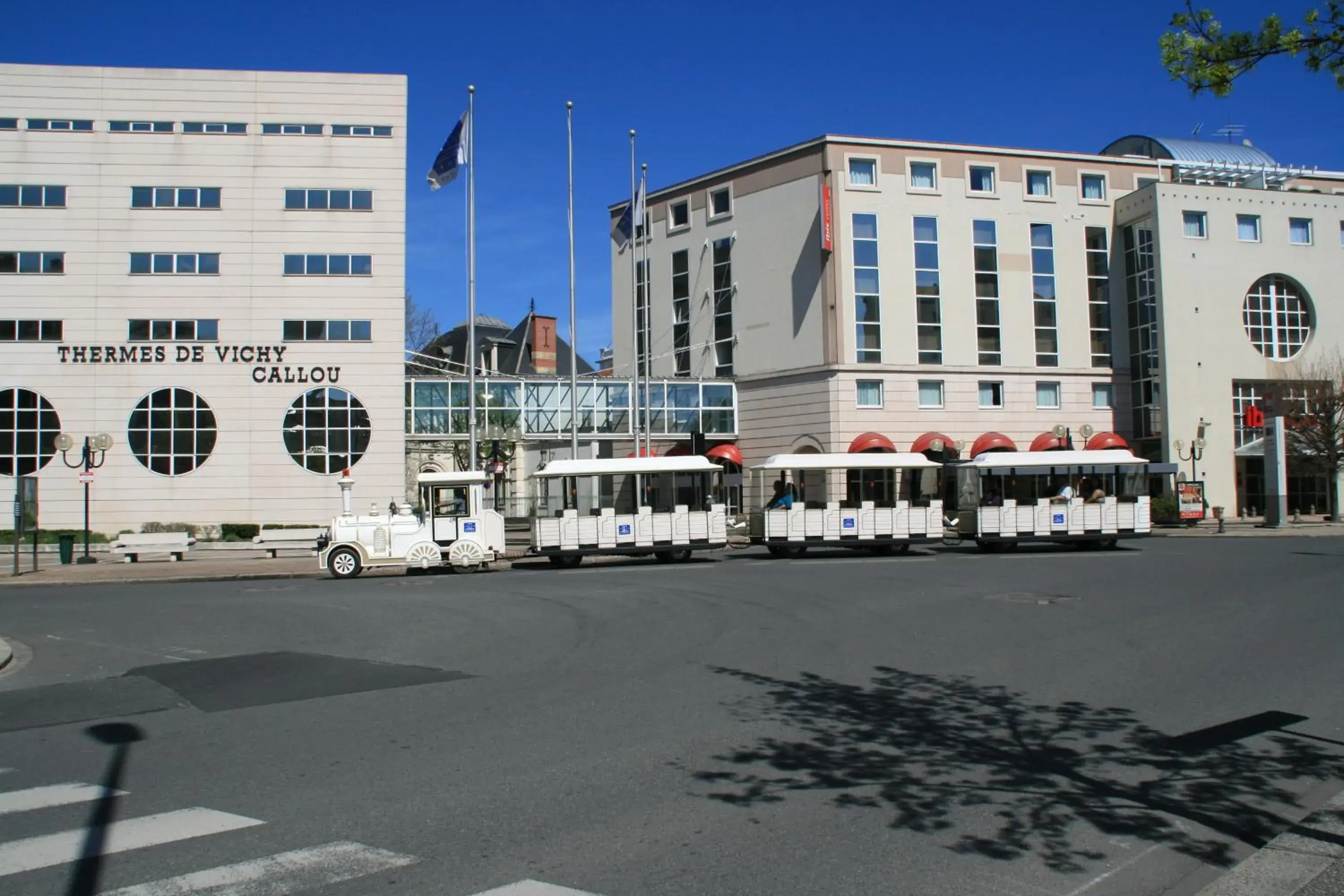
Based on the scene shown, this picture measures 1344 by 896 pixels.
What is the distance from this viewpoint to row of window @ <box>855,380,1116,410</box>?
4550 cm

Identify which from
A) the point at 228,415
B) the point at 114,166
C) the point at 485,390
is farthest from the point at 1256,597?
the point at 114,166

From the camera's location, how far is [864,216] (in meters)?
45.8

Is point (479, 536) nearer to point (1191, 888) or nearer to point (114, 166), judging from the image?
point (1191, 888)

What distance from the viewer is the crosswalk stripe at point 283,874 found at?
15.9 ft

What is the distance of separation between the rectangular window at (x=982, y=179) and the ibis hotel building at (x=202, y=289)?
82.1 ft

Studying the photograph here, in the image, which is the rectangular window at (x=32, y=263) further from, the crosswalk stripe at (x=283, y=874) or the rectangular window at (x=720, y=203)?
the crosswalk stripe at (x=283, y=874)

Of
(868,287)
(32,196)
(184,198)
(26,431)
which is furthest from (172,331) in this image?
(868,287)

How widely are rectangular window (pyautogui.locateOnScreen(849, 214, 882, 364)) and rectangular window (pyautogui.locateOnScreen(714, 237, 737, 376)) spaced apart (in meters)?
6.24

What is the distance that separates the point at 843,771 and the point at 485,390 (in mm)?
39240

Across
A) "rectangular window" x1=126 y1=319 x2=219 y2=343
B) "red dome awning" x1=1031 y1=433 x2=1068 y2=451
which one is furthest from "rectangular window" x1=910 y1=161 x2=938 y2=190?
"rectangular window" x1=126 y1=319 x2=219 y2=343

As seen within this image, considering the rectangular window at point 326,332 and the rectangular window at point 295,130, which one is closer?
the rectangular window at point 326,332

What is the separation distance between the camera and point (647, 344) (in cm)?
4403

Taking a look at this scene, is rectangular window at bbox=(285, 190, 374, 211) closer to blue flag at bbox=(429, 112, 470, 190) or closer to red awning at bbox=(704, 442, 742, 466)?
blue flag at bbox=(429, 112, 470, 190)

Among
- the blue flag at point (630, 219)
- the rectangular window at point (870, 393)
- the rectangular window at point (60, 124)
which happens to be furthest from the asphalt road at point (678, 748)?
the rectangular window at point (60, 124)
